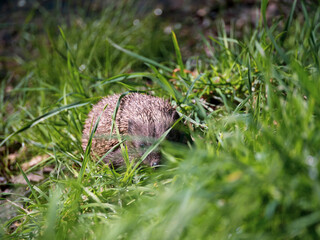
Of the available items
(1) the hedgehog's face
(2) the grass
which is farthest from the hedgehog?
(2) the grass

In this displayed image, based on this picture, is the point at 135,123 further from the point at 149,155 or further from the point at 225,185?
the point at 225,185

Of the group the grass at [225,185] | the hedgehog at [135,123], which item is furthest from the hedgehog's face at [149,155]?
the grass at [225,185]

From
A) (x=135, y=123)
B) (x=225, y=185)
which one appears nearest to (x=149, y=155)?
(x=135, y=123)

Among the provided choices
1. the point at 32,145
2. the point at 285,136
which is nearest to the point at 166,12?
the point at 32,145

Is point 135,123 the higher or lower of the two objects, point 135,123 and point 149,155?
the higher

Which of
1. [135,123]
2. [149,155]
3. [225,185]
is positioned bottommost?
[149,155]

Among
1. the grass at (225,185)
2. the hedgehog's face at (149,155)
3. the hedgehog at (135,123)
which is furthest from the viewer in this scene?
the hedgehog at (135,123)

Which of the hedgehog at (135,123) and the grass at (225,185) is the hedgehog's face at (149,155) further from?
the grass at (225,185)

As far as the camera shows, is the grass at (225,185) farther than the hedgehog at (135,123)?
No

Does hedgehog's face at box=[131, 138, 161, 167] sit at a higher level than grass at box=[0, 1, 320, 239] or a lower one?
lower

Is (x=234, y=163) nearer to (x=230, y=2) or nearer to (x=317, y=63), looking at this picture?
(x=317, y=63)

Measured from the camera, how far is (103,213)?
2.45 m

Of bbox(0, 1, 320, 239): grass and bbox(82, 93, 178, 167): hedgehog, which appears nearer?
bbox(0, 1, 320, 239): grass

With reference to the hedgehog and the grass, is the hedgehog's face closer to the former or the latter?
the hedgehog
